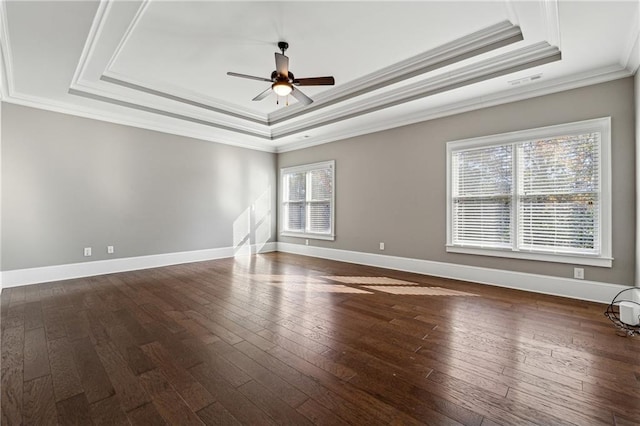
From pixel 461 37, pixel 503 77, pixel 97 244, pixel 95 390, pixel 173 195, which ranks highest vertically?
pixel 461 37

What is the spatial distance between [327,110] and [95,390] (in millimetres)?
4642

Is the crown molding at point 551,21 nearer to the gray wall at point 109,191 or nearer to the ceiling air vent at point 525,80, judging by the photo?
the ceiling air vent at point 525,80

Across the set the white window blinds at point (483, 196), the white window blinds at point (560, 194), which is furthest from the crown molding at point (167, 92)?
the white window blinds at point (560, 194)

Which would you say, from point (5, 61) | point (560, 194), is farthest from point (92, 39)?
point (560, 194)

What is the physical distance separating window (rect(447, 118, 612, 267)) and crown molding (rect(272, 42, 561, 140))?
0.89 m

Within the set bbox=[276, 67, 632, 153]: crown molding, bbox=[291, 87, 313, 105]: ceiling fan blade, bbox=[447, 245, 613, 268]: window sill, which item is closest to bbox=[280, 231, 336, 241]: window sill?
bbox=[276, 67, 632, 153]: crown molding

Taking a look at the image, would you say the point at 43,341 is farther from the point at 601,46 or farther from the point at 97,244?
the point at 601,46

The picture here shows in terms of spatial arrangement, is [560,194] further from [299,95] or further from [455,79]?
[299,95]

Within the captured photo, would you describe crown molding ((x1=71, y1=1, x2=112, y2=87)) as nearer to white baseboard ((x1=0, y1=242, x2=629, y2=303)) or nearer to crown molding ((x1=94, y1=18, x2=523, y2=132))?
crown molding ((x1=94, y1=18, x2=523, y2=132))

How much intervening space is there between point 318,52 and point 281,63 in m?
0.70

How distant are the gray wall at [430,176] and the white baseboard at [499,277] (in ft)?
0.26

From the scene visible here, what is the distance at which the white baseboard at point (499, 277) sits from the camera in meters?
3.37

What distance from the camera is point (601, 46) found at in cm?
286

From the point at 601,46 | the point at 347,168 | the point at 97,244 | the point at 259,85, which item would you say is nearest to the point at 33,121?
the point at 97,244
